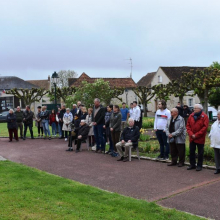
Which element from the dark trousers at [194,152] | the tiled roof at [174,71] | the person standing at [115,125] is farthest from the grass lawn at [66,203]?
the tiled roof at [174,71]

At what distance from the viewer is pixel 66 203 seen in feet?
18.3

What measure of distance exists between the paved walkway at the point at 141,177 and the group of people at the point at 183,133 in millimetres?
412

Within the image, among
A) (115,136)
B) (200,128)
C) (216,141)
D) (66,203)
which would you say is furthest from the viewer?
(115,136)

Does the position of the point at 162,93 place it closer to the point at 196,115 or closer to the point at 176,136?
the point at 176,136

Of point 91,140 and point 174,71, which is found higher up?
point 174,71

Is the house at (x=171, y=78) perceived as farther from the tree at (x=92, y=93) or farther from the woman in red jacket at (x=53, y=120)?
the woman in red jacket at (x=53, y=120)

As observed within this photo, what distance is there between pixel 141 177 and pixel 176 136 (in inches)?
74.3

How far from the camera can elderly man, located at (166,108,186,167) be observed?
29.8ft

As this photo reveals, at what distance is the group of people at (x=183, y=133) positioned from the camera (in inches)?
329

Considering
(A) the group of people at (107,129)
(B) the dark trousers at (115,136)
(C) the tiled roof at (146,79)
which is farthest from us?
(C) the tiled roof at (146,79)

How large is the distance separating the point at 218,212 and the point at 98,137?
Answer: 7.08 metres

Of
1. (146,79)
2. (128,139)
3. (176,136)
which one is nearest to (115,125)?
(128,139)

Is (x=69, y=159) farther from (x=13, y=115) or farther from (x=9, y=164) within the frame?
(x=13, y=115)

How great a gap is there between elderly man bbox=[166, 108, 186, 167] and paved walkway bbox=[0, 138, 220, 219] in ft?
1.39
